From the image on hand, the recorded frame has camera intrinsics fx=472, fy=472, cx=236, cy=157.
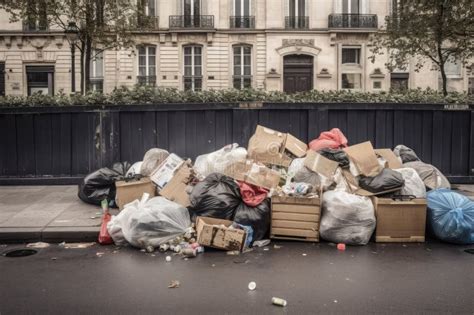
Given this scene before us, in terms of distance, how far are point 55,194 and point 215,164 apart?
10.7 feet

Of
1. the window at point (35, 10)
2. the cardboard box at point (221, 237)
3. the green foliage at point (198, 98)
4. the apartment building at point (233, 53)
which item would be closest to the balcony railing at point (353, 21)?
the apartment building at point (233, 53)

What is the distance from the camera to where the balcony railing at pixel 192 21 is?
28.6 meters

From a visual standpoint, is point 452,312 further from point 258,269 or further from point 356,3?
point 356,3

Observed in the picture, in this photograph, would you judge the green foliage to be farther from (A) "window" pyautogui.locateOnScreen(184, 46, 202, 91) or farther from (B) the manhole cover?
(A) "window" pyautogui.locateOnScreen(184, 46, 202, 91)

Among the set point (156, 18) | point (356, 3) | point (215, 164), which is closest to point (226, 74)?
point (156, 18)

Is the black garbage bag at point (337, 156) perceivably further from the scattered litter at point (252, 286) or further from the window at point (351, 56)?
the window at point (351, 56)

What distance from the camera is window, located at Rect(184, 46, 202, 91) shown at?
28.8 m

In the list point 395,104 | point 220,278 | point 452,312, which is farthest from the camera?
point 395,104

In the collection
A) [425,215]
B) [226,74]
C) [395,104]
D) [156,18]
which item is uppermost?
[156,18]

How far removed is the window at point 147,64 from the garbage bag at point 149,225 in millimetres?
23624

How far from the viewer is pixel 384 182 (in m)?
6.14

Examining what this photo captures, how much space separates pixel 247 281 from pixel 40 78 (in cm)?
2784

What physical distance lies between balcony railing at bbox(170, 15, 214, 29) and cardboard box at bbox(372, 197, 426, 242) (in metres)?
24.4

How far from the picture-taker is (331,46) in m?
28.6
